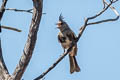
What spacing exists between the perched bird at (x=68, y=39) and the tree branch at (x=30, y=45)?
1613 mm

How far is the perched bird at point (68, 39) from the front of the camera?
5148mm

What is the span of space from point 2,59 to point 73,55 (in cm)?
196

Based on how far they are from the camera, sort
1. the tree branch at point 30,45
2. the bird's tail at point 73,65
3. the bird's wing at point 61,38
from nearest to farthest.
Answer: the tree branch at point 30,45, the bird's tail at point 73,65, the bird's wing at point 61,38

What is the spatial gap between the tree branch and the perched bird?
1613 mm

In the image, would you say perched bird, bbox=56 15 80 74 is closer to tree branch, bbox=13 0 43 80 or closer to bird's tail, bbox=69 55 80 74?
bird's tail, bbox=69 55 80 74

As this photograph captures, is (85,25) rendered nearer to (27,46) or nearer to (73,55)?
(27,46)

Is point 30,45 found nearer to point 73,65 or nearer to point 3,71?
point 3,71

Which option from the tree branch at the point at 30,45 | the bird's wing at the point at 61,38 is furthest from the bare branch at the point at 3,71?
the bird's wing at the point at 61,38

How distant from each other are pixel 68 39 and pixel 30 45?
1.87m

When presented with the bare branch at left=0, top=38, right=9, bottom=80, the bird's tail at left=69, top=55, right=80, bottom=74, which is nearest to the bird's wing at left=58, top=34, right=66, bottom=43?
the bird's tail at left=69, top=55, right=80, bottom=74

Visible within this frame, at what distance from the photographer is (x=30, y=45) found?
11.2 feet

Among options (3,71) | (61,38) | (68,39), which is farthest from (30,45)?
(61,38)

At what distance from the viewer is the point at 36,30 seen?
3447 mm

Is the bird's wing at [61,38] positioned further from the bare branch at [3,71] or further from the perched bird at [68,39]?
the bare branch at [3,71]
